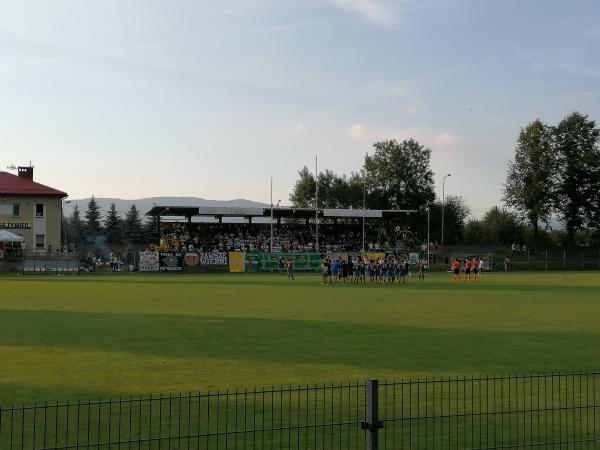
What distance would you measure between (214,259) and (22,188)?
2158 cm

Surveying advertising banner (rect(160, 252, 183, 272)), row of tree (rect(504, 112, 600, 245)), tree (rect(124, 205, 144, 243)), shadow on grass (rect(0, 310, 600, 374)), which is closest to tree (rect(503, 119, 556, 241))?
row of tree (rect(504, 112, 600, 245))

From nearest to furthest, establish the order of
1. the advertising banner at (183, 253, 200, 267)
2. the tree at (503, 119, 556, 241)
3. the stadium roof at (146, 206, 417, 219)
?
the advertising banner at (183, 253, 200, 267) < the stadium roof at (146, 206, 417, 219) < the tree at (503, 119, 556, 241)

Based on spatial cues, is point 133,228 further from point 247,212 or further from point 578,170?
point 578,170

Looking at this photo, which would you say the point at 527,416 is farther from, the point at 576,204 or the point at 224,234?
the point at 576,204

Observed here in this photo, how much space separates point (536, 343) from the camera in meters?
17.9

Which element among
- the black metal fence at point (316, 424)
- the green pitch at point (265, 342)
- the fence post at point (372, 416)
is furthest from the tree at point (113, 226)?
the fence post at point (372, 416)

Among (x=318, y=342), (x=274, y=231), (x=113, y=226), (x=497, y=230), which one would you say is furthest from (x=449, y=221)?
(x=318, y=342)

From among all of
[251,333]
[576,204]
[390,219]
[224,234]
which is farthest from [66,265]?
[576,204]

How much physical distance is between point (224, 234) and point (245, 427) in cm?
8250

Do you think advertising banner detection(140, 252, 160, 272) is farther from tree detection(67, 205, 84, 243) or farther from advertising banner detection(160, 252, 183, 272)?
tree detection(67, 205, 84, 243)

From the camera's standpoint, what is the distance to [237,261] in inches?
3009

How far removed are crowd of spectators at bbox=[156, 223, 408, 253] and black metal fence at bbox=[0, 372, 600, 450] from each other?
69341 millimetres

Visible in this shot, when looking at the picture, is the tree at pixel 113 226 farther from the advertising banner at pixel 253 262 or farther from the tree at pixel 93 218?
the advertising banner at pixel 253 262

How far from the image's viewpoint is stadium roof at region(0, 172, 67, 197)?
256 feet
